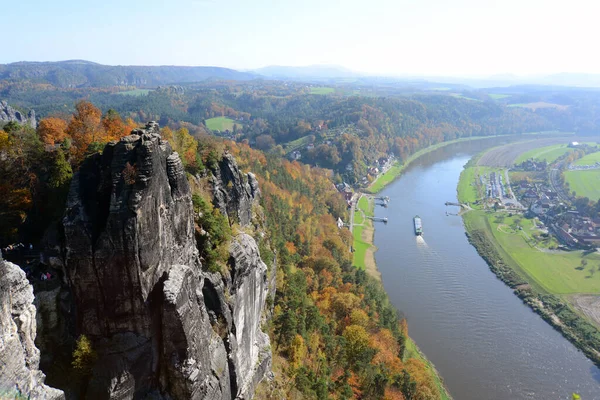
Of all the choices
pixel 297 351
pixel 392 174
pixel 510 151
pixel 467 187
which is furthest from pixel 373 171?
pixel 297 351

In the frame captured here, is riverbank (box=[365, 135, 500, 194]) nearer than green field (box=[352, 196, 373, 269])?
No

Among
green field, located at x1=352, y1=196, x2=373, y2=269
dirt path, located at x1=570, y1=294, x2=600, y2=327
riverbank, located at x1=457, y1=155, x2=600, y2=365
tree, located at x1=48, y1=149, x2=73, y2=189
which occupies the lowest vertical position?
dirt path, located at x1=570, y1=294, x2=600, y2=327

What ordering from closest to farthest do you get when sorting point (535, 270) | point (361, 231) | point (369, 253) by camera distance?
1. point (535, 270)
2. point (369, 253)
3. point (361, 231)

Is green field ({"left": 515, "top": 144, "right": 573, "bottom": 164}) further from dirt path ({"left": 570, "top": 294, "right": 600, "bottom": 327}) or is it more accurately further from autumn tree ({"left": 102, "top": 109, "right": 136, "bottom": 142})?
autumn tree ({"left": 102, "top": 109, "right": 136, "bottom": 142})

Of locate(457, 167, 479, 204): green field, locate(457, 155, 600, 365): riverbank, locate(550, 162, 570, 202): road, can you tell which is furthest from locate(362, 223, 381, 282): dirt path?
locate(550, 162, 570, 202): road

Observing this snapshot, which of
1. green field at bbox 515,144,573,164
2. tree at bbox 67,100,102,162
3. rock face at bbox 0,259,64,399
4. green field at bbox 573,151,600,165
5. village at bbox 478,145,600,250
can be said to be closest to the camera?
rock face at bbox 0,259,64,399

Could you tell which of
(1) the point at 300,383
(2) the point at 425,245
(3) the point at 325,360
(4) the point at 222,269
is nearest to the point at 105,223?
(4) the point at 222,269

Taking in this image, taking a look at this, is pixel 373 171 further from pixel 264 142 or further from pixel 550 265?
pixel 550 265
